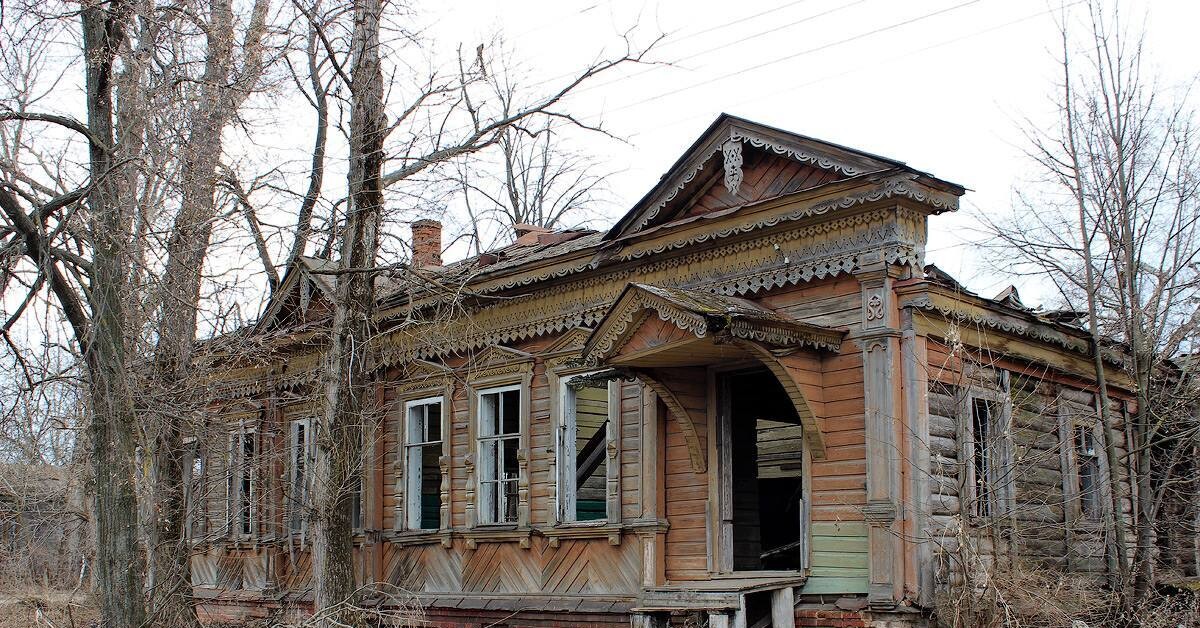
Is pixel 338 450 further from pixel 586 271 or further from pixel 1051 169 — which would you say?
pixel 1051 169

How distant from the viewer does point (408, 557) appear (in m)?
16.8

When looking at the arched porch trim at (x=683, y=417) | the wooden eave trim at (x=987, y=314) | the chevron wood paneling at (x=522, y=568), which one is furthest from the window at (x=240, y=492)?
the wooden eave trim at (x=987, y=314)

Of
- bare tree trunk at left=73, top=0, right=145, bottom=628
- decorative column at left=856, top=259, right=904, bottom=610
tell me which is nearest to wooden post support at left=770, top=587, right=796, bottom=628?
decorative column at left=856, top=259, right=904, bottom=610

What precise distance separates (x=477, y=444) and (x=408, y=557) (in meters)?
2.15

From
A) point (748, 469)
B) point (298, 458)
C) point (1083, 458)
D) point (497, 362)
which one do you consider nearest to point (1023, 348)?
point (1083, 458)

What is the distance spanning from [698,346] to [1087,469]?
19.2 feet

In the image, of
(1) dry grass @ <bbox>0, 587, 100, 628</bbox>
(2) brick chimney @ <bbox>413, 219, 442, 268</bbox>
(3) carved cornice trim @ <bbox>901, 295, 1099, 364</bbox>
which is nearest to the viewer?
(3) carved cornice trim @ <bbox>901, 295, 1099, 364</bbox>

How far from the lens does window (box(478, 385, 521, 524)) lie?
15669mm

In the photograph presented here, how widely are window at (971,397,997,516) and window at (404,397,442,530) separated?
742 cm

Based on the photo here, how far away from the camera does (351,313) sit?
45.7 feet

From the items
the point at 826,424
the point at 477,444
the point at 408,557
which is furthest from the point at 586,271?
the point at 408,557

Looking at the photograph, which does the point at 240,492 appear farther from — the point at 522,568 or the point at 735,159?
the point at 735,159

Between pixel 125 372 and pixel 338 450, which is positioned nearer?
pixel 125 372

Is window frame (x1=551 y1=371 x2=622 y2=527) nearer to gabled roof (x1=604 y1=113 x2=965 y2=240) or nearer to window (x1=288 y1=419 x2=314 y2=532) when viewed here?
gabled roof (x1=604 y1=113 x2=965 y2=240)
